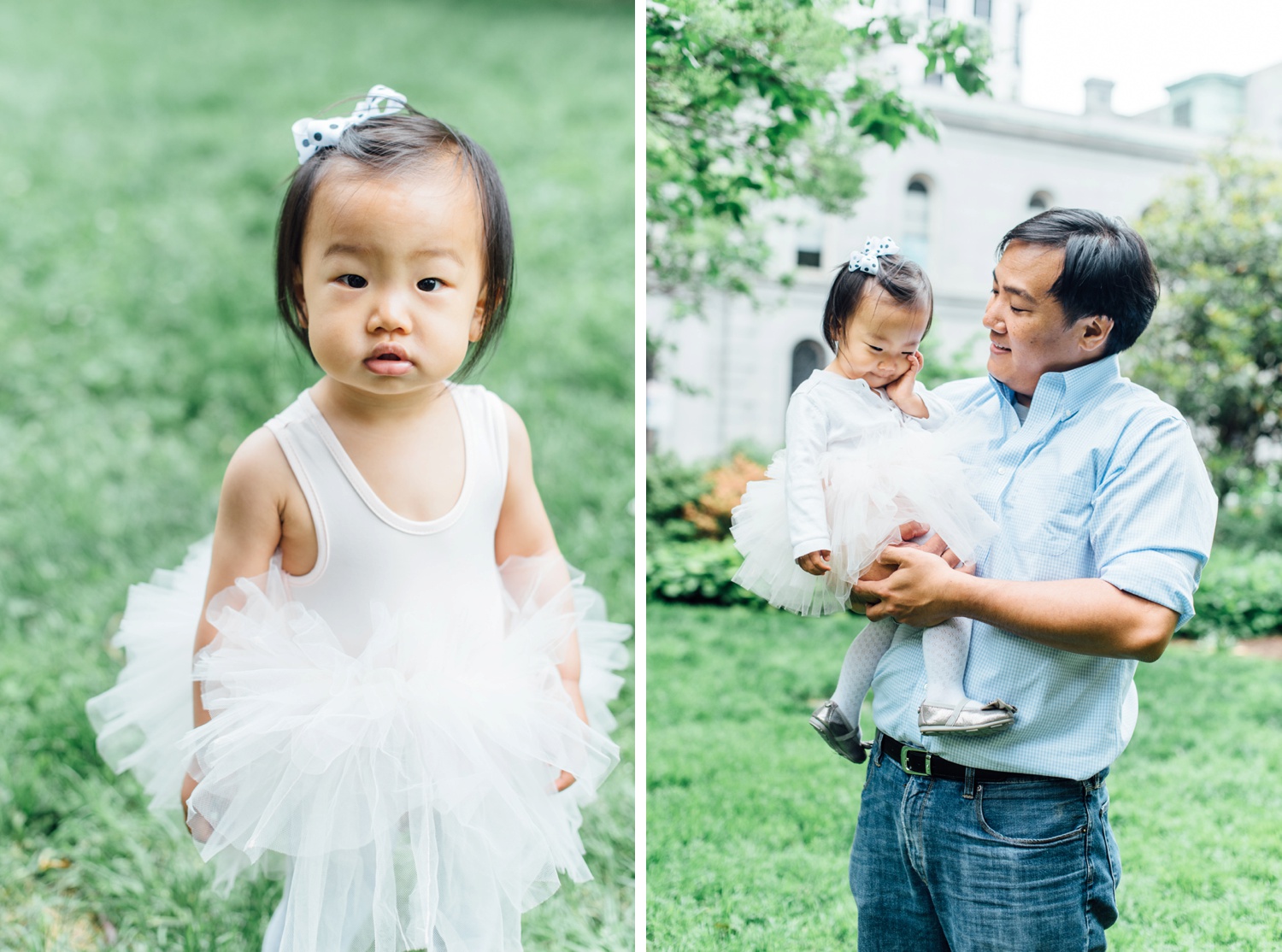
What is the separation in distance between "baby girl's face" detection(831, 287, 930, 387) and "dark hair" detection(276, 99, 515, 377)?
0.61 meters

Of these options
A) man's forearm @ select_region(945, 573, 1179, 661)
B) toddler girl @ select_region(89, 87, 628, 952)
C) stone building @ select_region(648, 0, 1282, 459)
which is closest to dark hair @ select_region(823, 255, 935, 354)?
man's forearm @ select_region(945, 573, 1179, 661)

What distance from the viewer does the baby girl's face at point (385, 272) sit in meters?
1.80

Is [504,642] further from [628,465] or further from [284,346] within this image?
[284,346]

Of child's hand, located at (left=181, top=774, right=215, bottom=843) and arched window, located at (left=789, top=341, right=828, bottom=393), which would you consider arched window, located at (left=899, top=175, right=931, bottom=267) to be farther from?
child's hand, located at (left=181, top=774, right=215, bottom=843)

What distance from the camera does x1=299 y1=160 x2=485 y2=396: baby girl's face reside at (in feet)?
5.92

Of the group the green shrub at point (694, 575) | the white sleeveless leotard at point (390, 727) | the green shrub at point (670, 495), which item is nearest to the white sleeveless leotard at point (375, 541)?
the white sleeveless leotard at point (390, 727)

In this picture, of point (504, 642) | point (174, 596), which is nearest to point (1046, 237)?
point (504, 642)

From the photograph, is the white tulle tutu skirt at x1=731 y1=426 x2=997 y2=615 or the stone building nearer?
the white tulle tutu skirt at x1=731 y1=426 x2=997 y2=615

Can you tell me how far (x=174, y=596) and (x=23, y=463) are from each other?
9.01ft

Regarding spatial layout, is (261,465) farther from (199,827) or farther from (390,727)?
(199,827)

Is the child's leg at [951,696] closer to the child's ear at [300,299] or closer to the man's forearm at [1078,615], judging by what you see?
the man's forearm at [1078,615]

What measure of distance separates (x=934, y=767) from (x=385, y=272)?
118 centimetres

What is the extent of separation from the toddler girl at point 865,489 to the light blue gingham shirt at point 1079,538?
4 centimetres

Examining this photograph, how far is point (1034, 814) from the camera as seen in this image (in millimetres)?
1749
